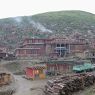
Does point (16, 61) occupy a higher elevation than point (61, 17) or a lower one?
lower

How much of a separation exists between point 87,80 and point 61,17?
466 feet

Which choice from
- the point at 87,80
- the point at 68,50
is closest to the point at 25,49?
the point at 68,50

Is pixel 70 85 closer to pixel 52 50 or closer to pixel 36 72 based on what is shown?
pixel 36 72

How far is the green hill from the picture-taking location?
13196cm

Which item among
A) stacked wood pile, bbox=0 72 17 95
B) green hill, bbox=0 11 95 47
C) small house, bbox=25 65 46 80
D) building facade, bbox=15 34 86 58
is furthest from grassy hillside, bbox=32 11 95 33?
stacked wood pile, bbox=0 72 17 95

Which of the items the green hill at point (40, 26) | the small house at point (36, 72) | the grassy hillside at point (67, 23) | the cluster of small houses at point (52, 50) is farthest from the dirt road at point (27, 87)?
the grassy hillside at point (67, 23)

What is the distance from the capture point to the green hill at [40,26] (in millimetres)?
131962

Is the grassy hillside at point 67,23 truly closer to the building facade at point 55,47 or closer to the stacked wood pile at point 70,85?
the building facade at point 55,47

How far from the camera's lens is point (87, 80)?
4062 centimetres

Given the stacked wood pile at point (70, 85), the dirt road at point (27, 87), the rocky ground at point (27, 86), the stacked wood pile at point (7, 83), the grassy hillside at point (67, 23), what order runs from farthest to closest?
the grassy hillside at point (67, 23)
the stacked wood pile at point (7, 83)
the dirt road at point (27, 87)
the rocky ground at point (27, 86)
the stacked wood pile at point (70, 85)

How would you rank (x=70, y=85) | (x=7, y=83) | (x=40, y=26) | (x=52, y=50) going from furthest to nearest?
(x=40, y=26) < (x=52, y=50) < (x=7, y=83) < (x=70, y=85)

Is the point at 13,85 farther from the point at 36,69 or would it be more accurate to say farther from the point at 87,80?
the point at 87,80

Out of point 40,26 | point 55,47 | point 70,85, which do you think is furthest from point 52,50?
point 40,26

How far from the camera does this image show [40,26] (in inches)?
6033
